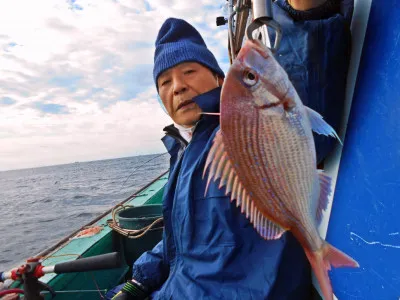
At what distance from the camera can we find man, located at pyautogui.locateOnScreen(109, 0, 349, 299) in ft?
4.57

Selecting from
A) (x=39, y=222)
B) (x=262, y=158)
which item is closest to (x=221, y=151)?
(x=262, y=158)

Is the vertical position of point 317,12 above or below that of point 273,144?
above

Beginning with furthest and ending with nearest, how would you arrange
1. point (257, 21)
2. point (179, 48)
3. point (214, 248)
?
point (179, 48) → point (214, 248) → point (257, 21)

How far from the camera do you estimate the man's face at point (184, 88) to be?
2131 mm

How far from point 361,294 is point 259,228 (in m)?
0.75

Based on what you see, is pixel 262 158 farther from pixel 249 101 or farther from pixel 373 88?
pixel 373 88

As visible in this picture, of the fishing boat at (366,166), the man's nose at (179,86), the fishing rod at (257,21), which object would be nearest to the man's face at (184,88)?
the man's nose at (179,86)

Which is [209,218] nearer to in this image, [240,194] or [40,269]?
[240,194]

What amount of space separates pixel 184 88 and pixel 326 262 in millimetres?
1539

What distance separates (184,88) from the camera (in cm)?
212

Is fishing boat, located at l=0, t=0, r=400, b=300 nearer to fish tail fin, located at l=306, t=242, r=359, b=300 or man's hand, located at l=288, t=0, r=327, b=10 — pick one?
man's hand, located at l=288, t=0, r=327, b=10

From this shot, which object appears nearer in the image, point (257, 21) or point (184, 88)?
point (257, 21)

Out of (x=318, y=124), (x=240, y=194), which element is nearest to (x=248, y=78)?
(x=318, y=124)

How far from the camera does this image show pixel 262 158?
40.0 inches
